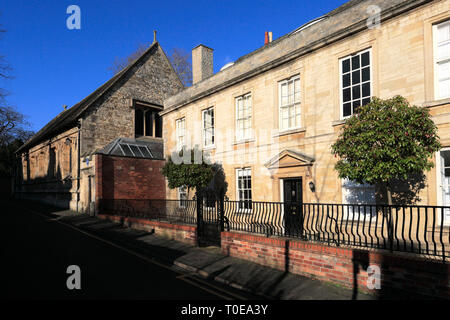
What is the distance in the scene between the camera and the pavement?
5.85 metres

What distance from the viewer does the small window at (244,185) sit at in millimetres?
13820

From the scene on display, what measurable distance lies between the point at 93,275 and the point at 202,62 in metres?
14.9

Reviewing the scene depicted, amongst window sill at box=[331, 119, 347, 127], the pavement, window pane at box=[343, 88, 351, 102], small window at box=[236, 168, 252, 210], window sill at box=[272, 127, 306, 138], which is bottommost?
the pavement

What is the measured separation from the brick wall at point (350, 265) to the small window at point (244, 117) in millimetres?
6838

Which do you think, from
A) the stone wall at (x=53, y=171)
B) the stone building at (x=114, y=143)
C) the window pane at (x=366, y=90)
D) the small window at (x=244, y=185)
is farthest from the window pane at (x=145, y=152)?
the window pane at (x=366, y=90)

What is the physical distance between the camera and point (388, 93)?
360 inches

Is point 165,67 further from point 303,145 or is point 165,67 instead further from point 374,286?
point 374,286

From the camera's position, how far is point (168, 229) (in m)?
11.6

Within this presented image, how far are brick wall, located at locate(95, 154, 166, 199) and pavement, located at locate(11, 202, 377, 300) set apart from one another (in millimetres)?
6323

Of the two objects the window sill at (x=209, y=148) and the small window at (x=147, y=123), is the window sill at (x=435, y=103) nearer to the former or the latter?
the window sill at (x=209, y=148)

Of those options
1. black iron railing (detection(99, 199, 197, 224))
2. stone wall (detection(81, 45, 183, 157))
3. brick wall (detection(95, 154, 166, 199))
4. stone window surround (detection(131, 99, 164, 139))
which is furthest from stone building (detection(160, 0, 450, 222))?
stone window surround (detection(131, 99, 164, 139))

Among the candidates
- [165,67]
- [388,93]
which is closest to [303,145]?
[388,93]

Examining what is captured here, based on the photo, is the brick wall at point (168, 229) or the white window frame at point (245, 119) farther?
the white window frame at point (245, 119)
